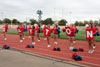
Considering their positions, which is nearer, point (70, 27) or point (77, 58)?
point (77, 58)

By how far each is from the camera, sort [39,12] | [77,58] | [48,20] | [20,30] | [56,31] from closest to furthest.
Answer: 1. [77,58]
2. [56,31]
3. [20,30]
4. [39,12]
5. [48,20]

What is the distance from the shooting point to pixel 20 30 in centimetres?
1600

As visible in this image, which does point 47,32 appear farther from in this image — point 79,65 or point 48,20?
point 48,20

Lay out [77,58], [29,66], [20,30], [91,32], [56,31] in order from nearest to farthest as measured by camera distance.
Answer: [29,66] → [77,58] → [91,32] → [56,31] → [20,30]

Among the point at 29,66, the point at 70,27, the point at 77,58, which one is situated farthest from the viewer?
the point at 70,27

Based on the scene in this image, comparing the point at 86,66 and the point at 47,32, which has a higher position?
the point at 47,32

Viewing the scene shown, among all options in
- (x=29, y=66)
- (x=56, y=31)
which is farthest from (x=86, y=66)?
(x=56, y=31)

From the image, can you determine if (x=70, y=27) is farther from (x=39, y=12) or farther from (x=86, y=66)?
(x=39, y=12)

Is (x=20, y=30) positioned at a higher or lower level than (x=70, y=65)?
higher

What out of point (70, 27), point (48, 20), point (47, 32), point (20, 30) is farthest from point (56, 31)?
point (48, 20)

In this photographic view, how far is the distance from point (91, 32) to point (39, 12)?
Answer: 3393cm

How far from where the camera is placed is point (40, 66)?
632cm

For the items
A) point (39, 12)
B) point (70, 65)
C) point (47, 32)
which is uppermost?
point (39, 12)

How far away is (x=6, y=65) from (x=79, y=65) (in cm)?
332
